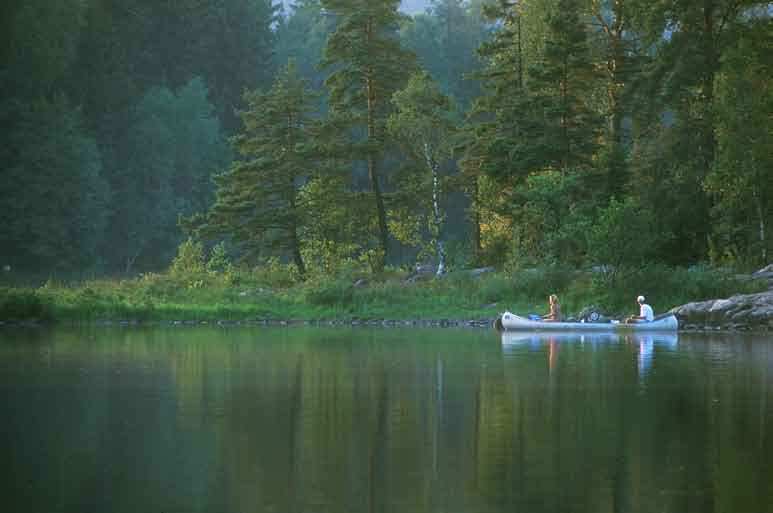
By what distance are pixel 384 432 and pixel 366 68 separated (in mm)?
42421

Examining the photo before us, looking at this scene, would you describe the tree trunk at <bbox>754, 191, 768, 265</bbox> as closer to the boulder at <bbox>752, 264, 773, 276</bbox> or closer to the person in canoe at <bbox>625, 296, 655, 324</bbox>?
the boulder at <bbox>752, 264, 773, 276</bbox>

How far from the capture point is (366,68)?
5731 cm

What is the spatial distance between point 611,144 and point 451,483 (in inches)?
1664

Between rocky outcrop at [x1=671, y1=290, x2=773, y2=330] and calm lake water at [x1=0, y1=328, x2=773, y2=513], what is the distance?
1038 cm

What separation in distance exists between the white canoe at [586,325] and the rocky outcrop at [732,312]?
1332mm

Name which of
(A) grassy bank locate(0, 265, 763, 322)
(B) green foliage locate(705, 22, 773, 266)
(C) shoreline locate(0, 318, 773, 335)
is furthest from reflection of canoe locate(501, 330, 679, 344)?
(B) green foliage locate(705, 22, 773, 266)

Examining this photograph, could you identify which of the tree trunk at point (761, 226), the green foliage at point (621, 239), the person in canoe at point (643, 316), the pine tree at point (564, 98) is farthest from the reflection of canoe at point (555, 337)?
the pine tree at point (564, 98)

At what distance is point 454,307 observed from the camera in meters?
46.2

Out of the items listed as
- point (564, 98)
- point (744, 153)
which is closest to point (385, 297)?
point (564, 98)

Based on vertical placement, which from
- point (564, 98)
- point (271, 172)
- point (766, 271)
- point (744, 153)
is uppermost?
point (564, 98)

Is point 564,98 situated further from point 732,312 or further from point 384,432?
point 384,432

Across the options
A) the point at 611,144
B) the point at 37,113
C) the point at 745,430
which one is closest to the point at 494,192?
the point at 611,144

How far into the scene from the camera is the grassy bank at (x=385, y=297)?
43531mm

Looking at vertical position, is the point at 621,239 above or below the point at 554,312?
above
